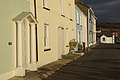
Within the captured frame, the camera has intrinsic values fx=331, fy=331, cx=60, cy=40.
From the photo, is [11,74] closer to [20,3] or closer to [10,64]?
[10,64]

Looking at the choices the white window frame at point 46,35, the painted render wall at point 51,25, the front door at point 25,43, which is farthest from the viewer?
the white window frame at point 46,35

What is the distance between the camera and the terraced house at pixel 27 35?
44.7 ft

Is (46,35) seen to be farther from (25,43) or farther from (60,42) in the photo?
(60,42)

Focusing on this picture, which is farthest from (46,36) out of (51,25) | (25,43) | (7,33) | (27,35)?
(7,33)

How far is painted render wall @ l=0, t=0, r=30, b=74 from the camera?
1320 centimetres

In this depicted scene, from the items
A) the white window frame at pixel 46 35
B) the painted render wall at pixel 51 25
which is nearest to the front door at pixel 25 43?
the painted render wall at pixel 51 25

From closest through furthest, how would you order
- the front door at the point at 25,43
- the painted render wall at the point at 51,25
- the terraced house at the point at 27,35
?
the terraced house at the point at 27,35 < the front door at the point at 25,43 < the painted render wall at the point at 51,25

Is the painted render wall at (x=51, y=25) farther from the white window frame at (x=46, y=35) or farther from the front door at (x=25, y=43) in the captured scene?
the front door at (x=25, y=43)

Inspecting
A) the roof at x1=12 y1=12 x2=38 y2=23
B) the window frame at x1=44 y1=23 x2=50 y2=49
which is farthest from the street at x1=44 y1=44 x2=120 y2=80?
the roof at x1=12 y1=12 x2=38 y2=23

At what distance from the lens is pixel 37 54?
1830 centimetres

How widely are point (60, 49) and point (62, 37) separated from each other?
3.79 ft

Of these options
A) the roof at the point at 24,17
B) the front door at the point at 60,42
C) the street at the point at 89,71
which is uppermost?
the roof at the point at 24,17

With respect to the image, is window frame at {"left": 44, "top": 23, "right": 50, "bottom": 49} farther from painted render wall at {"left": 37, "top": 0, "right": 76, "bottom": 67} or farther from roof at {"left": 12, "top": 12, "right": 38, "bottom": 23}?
roof at {"left": 12, "top": 12, "right": 38, "bottom": 23}

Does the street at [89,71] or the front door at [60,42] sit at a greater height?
the front door at [60,42]
